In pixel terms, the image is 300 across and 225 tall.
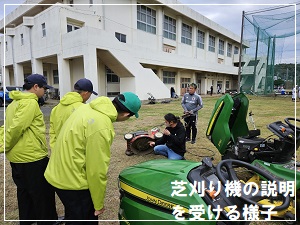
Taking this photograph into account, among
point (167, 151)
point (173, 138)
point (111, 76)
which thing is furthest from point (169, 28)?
point (173, 138)

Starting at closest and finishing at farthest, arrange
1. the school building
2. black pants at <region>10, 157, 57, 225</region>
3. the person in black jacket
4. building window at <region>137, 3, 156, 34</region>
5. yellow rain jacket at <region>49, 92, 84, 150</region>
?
black pants at <region>10, 157, 57, 225</region>, yellow rain jacket at <region>49, 92, 84, 150</region>, the person in black jacket, the school building, building window at <region>137, 3, 156, 34</region>

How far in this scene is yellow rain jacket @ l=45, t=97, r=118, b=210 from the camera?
1.54 meters

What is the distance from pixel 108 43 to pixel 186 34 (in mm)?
14938

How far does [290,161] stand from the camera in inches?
120

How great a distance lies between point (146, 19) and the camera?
818 inches

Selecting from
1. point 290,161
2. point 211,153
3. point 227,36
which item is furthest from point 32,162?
point 227,36

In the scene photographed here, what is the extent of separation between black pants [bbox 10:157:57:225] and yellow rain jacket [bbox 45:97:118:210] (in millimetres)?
676

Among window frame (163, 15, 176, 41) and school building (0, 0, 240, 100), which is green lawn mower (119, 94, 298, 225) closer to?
school building (0, 0, 240, 100)

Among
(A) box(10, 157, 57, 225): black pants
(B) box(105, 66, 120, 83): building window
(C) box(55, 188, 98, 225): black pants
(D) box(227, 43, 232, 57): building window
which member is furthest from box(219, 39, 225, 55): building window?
(C) box(55, 188, 98, 225): black pants

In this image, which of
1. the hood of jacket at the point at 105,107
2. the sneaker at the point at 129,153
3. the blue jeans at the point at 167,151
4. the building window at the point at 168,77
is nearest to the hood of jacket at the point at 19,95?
the hood of jacket at the point at 105,107

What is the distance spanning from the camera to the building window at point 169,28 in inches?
918

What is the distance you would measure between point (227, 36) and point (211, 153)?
34160 millimetres

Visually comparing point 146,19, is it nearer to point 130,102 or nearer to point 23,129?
point 23,129

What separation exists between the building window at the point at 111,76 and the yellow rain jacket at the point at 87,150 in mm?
16825
